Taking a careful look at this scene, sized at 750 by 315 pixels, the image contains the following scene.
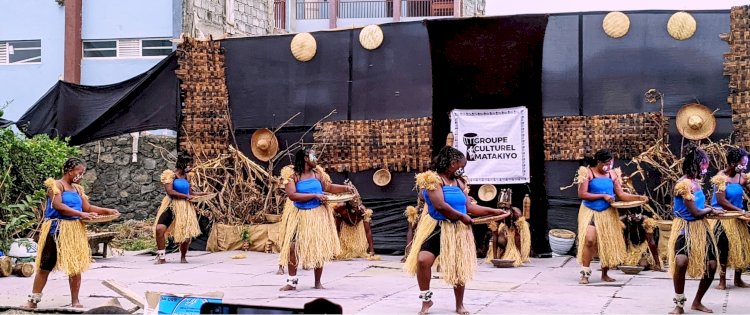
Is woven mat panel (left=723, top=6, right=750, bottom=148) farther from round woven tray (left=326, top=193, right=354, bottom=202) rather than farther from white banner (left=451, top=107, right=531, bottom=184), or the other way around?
round woven tray (left=326, top=193, right=354, bottom=202)

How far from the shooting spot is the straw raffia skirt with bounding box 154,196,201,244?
1191cm

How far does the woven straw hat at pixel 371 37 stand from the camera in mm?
12938

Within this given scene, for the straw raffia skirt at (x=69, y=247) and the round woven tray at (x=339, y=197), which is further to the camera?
Result: the round woven tray at (x=339, y=197)

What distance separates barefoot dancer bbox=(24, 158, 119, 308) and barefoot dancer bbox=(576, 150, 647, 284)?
452cm

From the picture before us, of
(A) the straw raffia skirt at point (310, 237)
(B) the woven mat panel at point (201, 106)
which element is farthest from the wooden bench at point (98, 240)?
(A) the straw raffia skirt at point (310, 237)

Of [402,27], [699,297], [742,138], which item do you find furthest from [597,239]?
[402,27]

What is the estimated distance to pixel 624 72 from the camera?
1193 centimetres

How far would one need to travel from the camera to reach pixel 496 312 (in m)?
7.68

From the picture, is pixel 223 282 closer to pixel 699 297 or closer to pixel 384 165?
pixel 384 165

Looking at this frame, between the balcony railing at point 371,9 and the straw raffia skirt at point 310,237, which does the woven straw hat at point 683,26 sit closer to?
the straw raffia skirt at point 310,237

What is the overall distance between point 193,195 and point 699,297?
6.67 m

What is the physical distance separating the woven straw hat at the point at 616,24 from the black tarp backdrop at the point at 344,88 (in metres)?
2.32

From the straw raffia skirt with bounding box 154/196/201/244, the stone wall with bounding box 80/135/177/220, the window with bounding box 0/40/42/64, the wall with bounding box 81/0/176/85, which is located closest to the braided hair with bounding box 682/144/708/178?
the straw raffia skirt with bounding box 154/196/201/244

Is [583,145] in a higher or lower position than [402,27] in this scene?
lower
